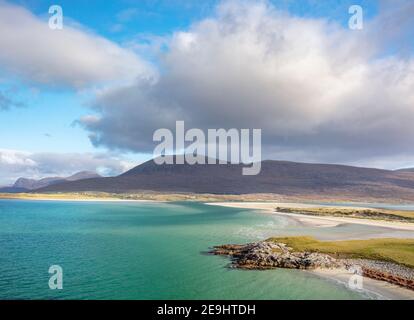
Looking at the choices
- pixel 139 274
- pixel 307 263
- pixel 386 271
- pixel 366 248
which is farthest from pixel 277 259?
pixel 139 274

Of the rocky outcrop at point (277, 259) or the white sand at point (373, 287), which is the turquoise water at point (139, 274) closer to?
the white sand at point (373, 287)

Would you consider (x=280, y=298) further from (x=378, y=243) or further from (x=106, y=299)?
(x=378, y=243)

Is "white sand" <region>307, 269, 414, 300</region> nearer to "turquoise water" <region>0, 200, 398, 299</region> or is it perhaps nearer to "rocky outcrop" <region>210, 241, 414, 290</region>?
"turquoise water" <region>0, 200, 398, 299</region>

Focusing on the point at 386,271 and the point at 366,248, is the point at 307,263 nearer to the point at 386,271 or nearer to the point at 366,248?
the point at 386,271

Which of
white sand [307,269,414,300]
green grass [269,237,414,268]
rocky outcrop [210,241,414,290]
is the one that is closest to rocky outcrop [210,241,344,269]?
rocky outcrop [210,241,414,290]
